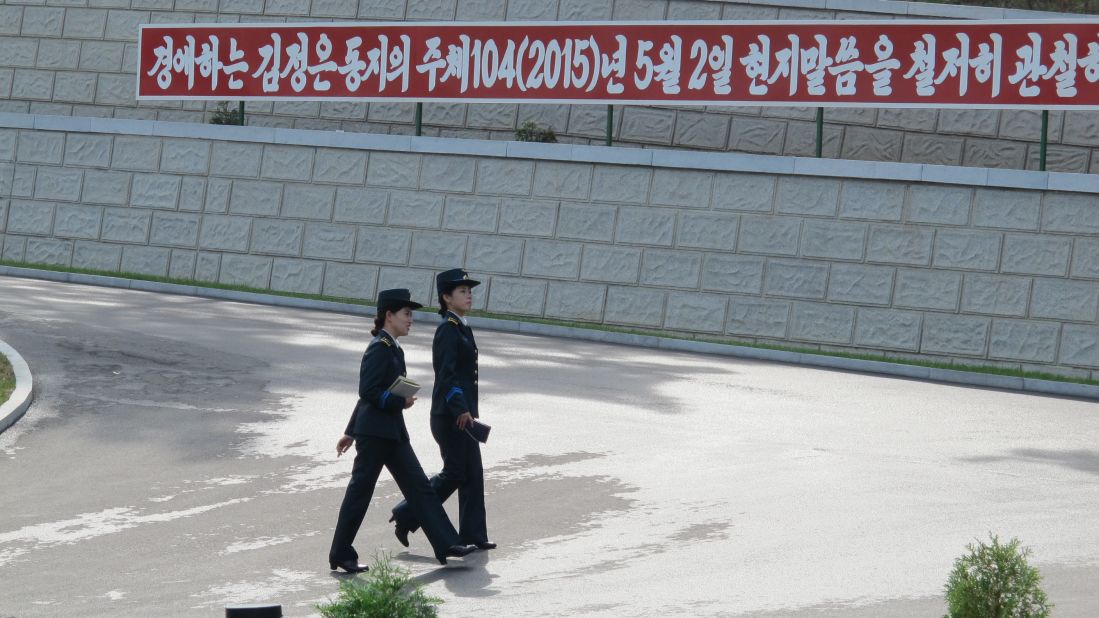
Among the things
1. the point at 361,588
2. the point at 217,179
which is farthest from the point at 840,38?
the point at 361,588

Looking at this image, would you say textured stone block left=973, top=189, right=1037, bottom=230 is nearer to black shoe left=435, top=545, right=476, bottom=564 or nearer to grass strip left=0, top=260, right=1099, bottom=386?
grass strip left=0, top=260, right=1099, bottom=386

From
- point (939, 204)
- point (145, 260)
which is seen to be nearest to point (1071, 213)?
point (939, 204)

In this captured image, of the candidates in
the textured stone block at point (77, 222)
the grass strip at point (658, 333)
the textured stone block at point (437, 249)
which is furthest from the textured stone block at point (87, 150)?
the textured stone block at point (437, 249)

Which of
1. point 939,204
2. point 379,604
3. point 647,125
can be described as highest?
point 647,125

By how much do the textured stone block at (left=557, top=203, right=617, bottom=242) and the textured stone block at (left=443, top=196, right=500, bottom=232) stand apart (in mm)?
1141

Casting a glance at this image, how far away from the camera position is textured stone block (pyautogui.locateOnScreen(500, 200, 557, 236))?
21.1m

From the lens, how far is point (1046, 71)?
19.0 metres

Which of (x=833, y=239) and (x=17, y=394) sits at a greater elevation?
(x=833, y=239)

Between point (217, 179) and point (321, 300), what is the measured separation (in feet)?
11.0

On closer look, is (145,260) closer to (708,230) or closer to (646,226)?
(646,226)

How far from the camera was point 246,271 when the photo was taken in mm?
22578

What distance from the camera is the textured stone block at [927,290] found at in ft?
62.8

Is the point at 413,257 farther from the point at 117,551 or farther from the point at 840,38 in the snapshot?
the point at 117,551

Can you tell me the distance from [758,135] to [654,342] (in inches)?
206
